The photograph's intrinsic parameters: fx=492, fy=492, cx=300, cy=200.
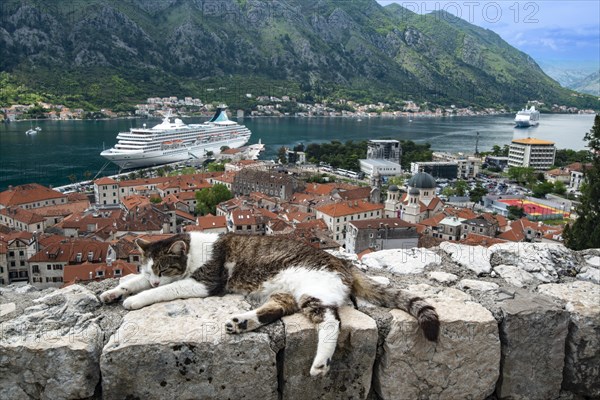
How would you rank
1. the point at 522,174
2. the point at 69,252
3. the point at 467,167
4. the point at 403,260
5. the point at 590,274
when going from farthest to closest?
the point at 467,167
the point at 522,174
the point at 69,252
the point at 403,260
the point at 590,274

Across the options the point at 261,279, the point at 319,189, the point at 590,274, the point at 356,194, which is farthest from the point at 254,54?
the point at 261,279

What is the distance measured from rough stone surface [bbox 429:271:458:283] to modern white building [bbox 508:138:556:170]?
2488 inches

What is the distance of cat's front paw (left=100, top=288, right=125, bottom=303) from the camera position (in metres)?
2.53

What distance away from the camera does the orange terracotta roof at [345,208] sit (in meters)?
30.4

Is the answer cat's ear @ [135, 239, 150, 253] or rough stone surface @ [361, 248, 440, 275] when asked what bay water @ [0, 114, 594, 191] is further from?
rough stone surface @ [361, 248, 440, 275]

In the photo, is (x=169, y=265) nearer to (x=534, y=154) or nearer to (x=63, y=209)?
(x=63, y=209)

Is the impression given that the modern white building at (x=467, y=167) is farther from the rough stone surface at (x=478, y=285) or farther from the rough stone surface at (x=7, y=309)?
the rough stone surface at (x=7, y=309)

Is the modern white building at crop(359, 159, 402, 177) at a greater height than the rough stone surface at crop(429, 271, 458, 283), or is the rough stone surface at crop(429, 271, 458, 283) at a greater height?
the rough stone surface at crop(429, 271, 458, 283)

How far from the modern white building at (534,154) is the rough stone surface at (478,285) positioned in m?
Result: 63.3

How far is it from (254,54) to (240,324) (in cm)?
15801

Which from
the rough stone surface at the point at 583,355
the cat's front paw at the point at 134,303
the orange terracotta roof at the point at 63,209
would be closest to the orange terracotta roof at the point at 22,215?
the orange terracotta roof at the point at 63,209

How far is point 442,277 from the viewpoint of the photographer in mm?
3086

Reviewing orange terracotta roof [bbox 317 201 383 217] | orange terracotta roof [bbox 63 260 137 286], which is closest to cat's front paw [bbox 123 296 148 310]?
orange terracotta roof [bbox 63 260 137 286]

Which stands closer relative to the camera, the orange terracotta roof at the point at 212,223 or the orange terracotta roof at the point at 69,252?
the orange terracotta roof at the point at 69,252
